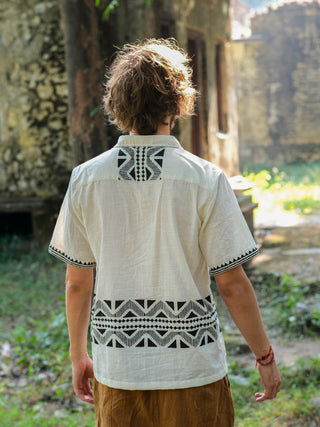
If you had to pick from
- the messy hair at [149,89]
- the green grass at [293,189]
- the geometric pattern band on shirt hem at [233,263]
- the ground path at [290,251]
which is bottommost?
the green grass at [293,189]

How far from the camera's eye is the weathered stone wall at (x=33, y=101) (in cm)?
665

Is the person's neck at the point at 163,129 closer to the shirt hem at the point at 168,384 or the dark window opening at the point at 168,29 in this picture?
the shirt hem at the point at 168,384

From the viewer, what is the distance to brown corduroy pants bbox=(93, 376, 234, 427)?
5.47 ft

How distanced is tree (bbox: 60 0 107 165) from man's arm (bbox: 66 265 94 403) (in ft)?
7.76

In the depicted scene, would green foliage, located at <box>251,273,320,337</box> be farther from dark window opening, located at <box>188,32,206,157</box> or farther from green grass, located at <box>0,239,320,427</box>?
dark window opening, located at <box>188,32,206,157</box>

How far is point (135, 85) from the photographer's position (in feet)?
5.48

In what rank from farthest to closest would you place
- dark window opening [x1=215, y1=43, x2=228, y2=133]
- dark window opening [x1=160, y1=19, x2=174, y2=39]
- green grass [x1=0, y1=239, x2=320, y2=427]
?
dark window opening [x1=215, y1=43, x2=228, y2=133], dark window opening [x1=160, y1=19, x2=174, y2=39], green grass [x1=0, y1=239, x2=320, y2=427]

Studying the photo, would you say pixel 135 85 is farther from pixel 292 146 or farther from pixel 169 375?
pixel 292 146

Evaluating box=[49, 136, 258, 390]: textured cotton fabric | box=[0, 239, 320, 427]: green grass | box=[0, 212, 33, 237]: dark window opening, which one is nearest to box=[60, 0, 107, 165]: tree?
box=[0, 239, 320, 427]: green grass

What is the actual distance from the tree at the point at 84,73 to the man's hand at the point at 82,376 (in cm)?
241

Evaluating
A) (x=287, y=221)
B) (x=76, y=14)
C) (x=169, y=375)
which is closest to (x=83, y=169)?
(x=169, y=375)

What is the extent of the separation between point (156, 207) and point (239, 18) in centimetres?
2810

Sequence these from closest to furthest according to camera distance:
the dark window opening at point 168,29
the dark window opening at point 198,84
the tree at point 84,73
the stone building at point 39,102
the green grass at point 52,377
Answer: the green grass at point 52,377, the tree at point 84,73, the dark window opening at point 168,29, the stone building at point 39,102, the dark window opening at point 198,84

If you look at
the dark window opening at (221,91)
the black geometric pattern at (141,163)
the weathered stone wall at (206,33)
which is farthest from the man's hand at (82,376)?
the dark window opening at (221,91)
